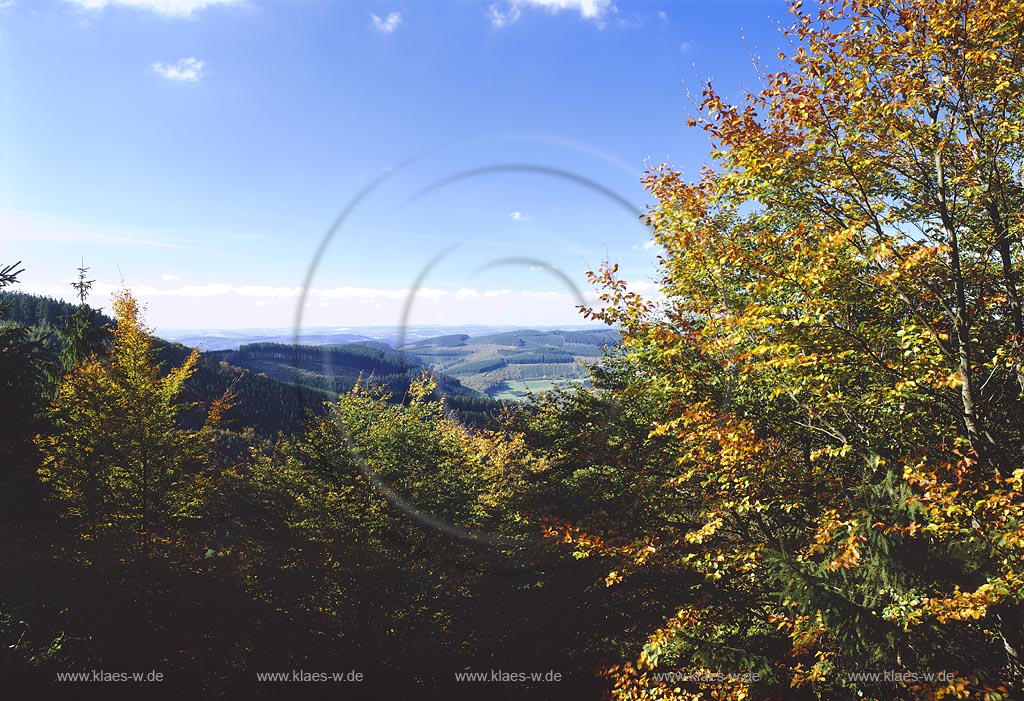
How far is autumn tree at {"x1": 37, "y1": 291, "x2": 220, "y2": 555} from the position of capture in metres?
20.0

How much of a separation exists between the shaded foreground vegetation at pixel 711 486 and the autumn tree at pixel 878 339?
0.07 m

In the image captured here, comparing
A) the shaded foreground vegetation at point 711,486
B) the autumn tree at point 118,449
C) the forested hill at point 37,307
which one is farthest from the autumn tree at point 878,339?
the forested hill at point 37,307

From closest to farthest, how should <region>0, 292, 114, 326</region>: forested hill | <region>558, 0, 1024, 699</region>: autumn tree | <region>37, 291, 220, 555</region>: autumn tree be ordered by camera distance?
<region>558, 0, 1024, 699</region>: autumn tree
<region>37, 291, 220, 555</region>: autumn tree
<region>0, 292, 114, 326</region>: forested hill

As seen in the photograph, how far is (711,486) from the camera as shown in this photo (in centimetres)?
1303

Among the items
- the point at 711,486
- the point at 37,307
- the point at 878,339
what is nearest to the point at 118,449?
the point at 711,486

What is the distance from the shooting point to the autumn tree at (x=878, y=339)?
24.7 ft

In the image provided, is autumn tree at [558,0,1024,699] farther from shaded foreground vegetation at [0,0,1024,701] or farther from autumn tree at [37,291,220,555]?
autumn tree at [37,291,220,555]

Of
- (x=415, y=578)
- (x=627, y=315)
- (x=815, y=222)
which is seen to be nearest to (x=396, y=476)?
(x=415, y=578)

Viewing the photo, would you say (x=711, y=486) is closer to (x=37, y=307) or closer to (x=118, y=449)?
(x=118, y=449)

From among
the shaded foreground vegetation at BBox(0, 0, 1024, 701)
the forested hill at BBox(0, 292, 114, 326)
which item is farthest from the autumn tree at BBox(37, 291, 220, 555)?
the forested hill at BBox(0, 292, 114, 326)

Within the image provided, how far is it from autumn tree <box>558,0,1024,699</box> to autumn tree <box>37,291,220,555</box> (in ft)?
67.0

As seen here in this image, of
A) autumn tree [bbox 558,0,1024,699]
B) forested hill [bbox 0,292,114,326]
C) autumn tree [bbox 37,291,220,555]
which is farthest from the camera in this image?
forested hill [bbox 0,292,114,326]

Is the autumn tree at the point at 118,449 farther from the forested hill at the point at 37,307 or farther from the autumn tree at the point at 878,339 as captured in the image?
the forested hill at the point at 37,307

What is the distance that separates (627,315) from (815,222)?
3.75 m
